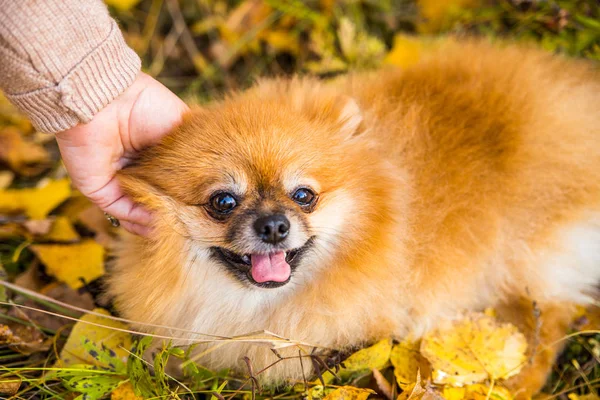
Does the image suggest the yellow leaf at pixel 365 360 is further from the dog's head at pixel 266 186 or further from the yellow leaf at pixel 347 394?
the dog's head at pixel 266 186

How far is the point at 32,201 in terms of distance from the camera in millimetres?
2836

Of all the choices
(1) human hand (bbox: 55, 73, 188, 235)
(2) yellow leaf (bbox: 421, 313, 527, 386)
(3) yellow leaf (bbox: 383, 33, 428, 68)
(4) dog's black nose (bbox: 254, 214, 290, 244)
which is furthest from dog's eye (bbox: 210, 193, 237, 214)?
(3) yellow leaf (bbox: 383, 33, 428, 68)

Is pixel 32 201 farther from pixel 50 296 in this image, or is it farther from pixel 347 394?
pixel 347 394

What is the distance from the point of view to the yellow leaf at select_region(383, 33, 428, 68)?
330cm

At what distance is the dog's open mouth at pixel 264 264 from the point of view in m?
1.97

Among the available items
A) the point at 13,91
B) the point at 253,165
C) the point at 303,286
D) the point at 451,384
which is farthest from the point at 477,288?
the point at 13,91

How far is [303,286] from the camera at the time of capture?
208 cm

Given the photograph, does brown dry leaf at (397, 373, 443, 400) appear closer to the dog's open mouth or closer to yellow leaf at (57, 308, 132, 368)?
the dog's open mouth

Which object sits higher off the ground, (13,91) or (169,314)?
(13,91)

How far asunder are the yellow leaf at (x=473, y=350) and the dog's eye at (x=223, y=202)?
3.46 feet

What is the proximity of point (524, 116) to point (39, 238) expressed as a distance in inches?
98.0

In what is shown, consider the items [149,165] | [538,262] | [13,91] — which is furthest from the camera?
[538,262]

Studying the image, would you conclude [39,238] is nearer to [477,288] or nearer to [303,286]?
[303,286]

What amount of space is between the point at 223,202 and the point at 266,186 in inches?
6.7
